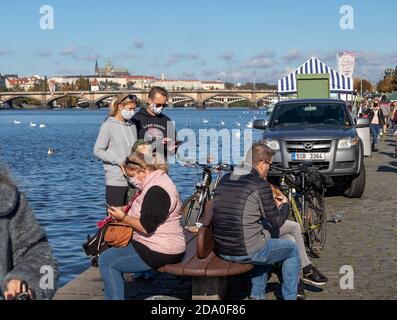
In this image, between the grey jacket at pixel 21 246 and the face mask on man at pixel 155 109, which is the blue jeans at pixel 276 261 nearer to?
the face mask on man at pixel 155 109

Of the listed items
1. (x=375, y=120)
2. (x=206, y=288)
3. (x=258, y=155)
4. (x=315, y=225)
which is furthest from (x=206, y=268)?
(x=375, y=120)

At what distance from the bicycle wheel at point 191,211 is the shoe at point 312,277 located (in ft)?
6.75

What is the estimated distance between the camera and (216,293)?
234 inches

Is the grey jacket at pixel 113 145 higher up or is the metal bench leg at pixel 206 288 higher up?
the grey jacket at pixel 113 145

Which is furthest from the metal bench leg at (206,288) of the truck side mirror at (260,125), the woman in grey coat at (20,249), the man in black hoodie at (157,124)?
the truck side mirror at (260,125)

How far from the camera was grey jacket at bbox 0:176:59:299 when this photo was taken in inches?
109

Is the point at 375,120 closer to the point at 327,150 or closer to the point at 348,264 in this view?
the point at 327,150

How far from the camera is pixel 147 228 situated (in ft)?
18.0

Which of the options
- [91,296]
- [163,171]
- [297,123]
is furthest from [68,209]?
[163,171]

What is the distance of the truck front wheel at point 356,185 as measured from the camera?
1336 centimetres

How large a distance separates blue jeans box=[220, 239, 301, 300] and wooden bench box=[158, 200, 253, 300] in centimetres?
9

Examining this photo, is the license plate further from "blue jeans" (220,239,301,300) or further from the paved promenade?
"blue jeans" (220,239,301,300)

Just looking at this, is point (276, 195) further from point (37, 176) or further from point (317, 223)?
point (37, 176)
